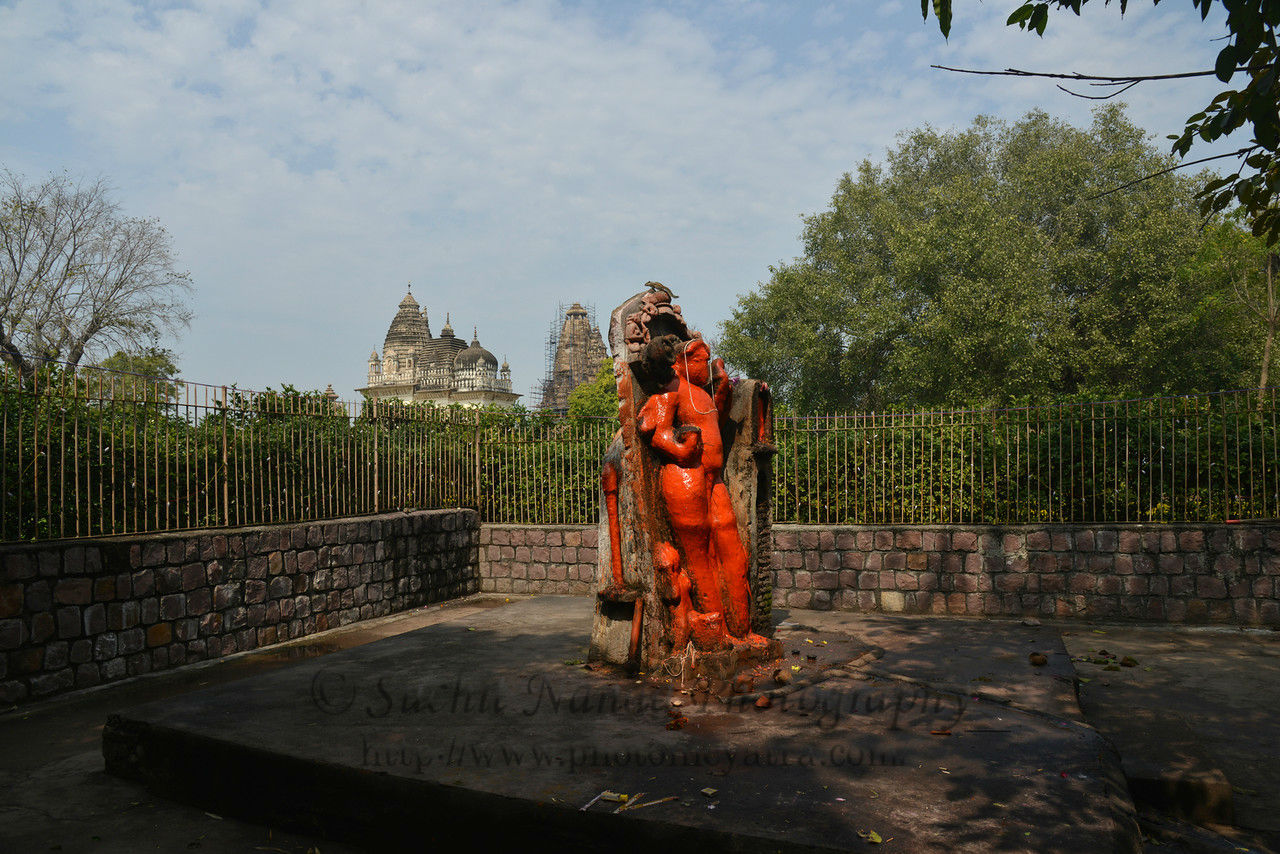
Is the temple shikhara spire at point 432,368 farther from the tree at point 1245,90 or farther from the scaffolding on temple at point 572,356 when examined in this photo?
the tree at point 1245,90

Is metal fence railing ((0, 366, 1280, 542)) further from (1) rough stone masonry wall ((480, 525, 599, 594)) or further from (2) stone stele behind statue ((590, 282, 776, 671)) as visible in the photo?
(2) stone stele behind statue ((590, 282, 776, 671))

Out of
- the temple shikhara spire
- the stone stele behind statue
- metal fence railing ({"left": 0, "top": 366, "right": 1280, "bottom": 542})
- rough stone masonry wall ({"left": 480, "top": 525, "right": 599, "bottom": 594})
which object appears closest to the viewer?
the stone stele behind statue

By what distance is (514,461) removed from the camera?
11414 millimetres

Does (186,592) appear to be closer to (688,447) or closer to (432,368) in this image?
(688,447)

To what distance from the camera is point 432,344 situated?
54.1m

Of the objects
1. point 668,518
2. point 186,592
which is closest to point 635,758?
point 668,518

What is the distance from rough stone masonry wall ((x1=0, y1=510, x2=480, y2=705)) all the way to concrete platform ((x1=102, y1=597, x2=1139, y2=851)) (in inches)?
82.2

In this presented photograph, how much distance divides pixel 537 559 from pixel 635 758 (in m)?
7.48

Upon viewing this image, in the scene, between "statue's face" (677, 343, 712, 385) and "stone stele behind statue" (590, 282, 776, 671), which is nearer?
"stone stele behind statue" (590, 282, 776, 671)

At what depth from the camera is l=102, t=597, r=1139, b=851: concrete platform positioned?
299 centimetres

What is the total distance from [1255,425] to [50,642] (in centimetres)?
1119

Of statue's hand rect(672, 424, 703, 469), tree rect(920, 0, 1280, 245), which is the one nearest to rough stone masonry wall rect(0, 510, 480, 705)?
statue's hand rect(672, 424, 703, 469)

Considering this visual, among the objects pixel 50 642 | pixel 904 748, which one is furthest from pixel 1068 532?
pixel 50 642

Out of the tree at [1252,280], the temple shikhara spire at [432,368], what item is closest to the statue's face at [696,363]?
the tree at [1252,280]
